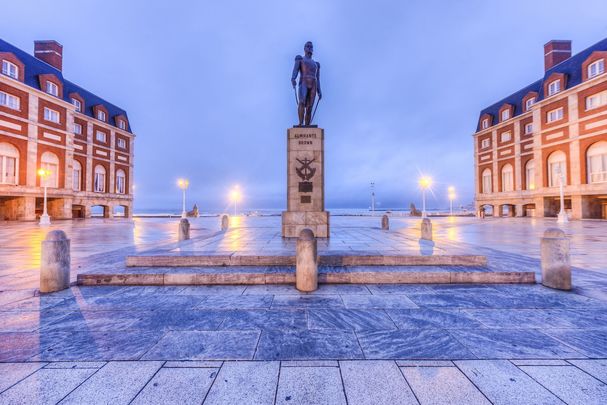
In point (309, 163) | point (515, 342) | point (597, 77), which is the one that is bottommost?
point (515, 342)

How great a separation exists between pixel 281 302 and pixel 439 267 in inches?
153

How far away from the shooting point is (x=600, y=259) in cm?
752

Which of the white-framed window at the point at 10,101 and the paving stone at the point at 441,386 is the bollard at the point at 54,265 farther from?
the white-framed window at the point at 10,101

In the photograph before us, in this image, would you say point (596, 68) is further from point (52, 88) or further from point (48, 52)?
point (48, 52)

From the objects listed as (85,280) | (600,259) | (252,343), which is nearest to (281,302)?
(252,343)

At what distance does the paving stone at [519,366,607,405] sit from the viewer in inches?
84.7

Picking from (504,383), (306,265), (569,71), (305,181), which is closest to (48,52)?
(305,181)

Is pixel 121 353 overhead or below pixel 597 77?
below

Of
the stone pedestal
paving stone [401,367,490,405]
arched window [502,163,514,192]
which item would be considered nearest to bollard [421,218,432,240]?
the stone pedestal

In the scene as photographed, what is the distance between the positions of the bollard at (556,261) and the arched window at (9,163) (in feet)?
125

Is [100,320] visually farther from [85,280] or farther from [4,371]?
[85,280]

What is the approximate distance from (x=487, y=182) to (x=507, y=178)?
348 cm

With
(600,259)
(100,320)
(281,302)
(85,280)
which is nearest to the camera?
(100,320)

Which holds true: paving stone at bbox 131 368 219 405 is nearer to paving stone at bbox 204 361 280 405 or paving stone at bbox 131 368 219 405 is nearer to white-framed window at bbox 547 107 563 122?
paving stone at bbox 204 361 280 405
